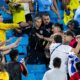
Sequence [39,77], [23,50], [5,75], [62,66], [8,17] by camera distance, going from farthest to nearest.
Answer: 1. [8,17]
2. [23,50]
3. [39,77]
4. [62,66]
5. [5,75]

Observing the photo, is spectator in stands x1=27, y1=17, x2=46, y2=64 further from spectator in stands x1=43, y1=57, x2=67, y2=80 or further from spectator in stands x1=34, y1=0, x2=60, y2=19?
spectator in stands x1=34, y1=0, x2=60, y2=19

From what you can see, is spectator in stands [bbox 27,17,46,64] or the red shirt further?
spectator in stands [bbox 27,17,46,64]

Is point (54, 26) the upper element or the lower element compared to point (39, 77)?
upper

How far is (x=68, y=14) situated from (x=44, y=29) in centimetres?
282

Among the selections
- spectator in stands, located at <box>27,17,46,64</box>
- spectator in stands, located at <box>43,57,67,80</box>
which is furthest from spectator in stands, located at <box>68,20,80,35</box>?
spectator in stands, located at <box>43,57,67,80</box>

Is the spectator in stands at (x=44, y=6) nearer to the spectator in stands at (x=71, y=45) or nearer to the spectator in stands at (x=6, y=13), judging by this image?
the spectator in stands at (x=6, y=13)

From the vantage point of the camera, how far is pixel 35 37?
13891 millimetres

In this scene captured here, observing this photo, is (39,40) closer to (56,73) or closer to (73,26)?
(73,26)

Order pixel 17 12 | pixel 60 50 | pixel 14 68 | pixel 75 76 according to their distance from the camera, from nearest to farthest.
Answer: pixel 75 76
pixel 14 68
pixel 60 50
pixel 17 12

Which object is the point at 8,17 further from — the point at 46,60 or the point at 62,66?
the point at 62,66

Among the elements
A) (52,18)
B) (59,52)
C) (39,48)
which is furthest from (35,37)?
(52,18)

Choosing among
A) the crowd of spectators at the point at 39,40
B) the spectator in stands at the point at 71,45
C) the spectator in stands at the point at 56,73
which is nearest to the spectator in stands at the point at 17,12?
the crowd of spectators at the point at 39,40

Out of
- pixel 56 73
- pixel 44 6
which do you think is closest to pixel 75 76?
pixel 56 73

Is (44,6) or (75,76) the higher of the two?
(44,6)
